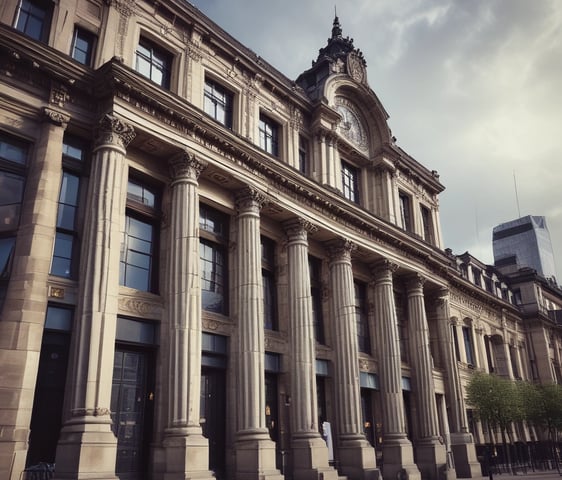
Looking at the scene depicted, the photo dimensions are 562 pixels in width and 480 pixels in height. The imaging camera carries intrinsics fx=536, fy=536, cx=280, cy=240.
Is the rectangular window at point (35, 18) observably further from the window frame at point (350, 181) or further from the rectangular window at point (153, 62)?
the window frame at point (350, 181)

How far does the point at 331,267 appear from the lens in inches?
1094

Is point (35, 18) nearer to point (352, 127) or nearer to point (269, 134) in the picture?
point (269, 134)

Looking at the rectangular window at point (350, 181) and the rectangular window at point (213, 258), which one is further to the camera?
the rectangular window at point (350, 181)

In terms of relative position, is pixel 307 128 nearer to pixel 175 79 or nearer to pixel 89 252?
pixel 175 79

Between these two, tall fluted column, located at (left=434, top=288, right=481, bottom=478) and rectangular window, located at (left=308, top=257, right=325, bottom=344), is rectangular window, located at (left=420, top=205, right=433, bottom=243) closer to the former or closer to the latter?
tall fluted column, located at (left=434, top=288, right=481, bottom=478)

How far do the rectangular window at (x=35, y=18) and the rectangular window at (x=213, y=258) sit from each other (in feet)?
28.5

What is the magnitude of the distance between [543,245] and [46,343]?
11576cm

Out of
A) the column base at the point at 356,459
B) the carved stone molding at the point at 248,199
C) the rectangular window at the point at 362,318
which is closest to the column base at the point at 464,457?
the rectangular window at the point at 362,318

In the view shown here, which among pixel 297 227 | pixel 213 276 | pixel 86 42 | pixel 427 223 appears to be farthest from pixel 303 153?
pixel 427 223

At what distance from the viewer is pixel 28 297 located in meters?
15.7

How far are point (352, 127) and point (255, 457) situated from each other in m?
21.1

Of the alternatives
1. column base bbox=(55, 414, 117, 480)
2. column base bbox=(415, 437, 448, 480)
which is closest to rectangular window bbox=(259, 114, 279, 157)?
column base bbox=(55, 414, 117, 480)

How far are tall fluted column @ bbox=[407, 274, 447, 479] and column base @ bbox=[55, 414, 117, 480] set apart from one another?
20424 mm

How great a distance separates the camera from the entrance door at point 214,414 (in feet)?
66.4
